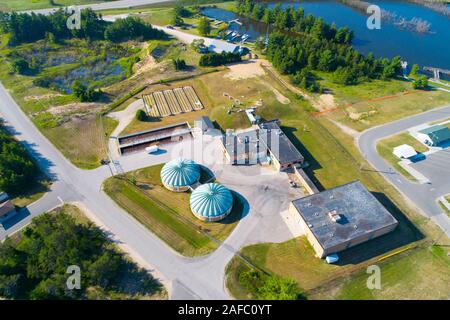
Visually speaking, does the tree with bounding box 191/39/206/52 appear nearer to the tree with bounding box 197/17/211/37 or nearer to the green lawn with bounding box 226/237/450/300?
the tree with bounding box 197/17/211/37

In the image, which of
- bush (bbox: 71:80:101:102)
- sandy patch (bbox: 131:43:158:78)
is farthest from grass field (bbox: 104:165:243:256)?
sandy patch (bbox: 131:43:158:78)

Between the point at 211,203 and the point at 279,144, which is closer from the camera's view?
the point at 211,203

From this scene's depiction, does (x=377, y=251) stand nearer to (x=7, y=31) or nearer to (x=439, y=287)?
(x=439, y=287)

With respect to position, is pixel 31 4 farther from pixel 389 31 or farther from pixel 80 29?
pixel 389 31

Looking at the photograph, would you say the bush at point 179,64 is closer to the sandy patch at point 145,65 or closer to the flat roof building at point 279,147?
the sandy patch at point 145,65

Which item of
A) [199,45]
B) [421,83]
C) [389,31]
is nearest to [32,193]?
[199,45]
